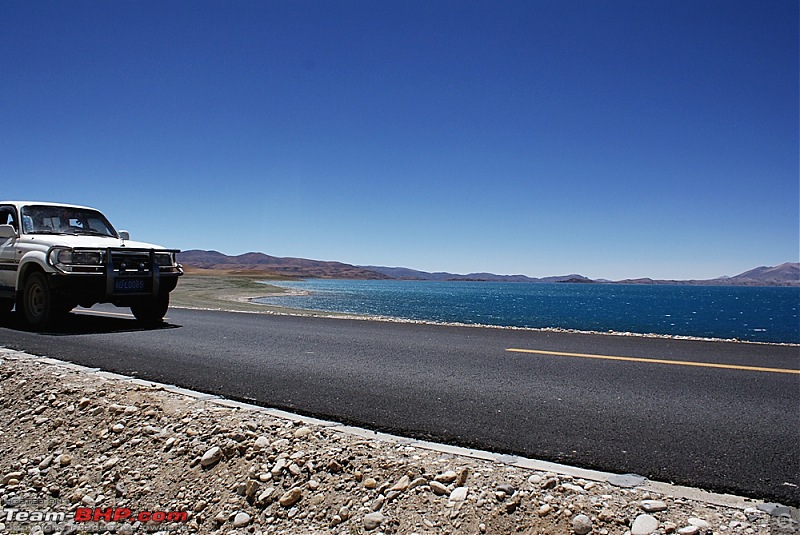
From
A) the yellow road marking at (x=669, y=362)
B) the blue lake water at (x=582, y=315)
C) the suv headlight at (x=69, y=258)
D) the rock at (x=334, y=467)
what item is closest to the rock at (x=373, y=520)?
the rock at (x=334, y=467)

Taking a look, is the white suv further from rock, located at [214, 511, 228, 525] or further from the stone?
the stone

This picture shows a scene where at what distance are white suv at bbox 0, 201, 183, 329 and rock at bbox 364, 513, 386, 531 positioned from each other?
25.9 ft

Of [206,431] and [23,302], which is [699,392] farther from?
[23,302]

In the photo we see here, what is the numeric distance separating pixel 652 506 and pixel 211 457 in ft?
9.03

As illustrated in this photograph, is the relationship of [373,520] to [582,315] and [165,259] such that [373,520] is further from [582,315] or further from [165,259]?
[582,315]

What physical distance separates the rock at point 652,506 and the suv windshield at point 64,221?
1080 cm

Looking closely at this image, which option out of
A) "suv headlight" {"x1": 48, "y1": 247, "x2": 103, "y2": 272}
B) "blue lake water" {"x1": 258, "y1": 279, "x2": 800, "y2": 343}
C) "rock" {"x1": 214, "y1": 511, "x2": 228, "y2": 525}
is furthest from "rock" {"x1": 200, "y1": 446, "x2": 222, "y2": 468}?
"blue lake water" {"x1": 258, "y1": 279, "x2": 800, "y2": 343}

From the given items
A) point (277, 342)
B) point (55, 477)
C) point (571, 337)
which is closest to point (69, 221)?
point (277, 342)

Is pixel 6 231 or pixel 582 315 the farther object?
pixel 582 315

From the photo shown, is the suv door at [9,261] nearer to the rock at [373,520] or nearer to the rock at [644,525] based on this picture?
the rock at [373,520]

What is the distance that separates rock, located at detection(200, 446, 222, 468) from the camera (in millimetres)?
3635

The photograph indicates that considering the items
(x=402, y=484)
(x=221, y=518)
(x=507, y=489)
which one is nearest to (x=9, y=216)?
(x=221, y=518)

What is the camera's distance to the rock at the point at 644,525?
251 cm

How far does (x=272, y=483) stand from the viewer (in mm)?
3326
